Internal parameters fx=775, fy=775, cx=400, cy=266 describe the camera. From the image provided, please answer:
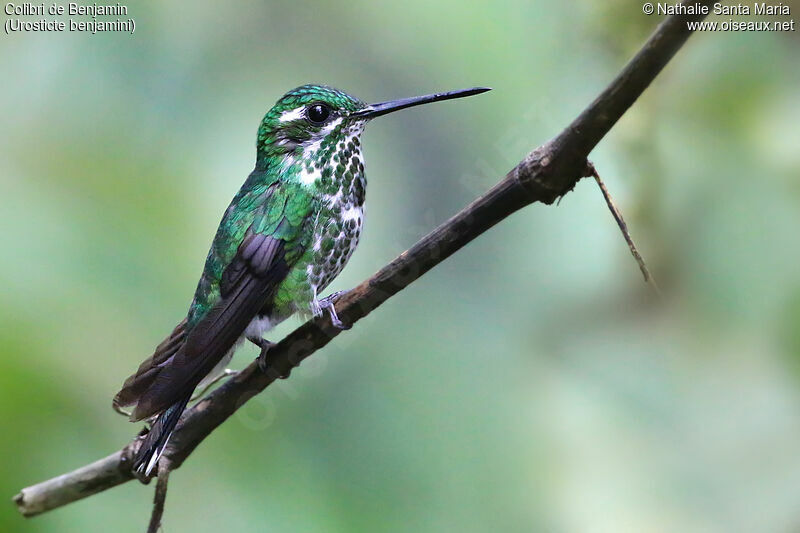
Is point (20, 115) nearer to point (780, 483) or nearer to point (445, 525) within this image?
point (445, 525)

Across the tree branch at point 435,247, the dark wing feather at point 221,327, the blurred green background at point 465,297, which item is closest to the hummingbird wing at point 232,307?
the dark wing feather at point 221,327

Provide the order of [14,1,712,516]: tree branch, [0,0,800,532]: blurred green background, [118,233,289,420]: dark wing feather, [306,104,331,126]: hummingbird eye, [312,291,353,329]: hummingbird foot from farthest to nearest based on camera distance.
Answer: [0,0,800,532]: blurred green background → [306,104,331,126]: hummingbird eye → [312,291,353,329]: hummingbird foot → [118,233,289,420]: dark wing feather → [14,1,712,516]: tree branch

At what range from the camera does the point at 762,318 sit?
74.8 inches

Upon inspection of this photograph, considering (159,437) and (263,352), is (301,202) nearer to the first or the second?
(263,352)

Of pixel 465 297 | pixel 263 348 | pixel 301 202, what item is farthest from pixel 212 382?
pixel 465 297

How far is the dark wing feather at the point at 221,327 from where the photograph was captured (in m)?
1.21

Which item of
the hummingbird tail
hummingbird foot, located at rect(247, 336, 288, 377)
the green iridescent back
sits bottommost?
the hummingbird tail

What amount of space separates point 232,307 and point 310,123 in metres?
0.42

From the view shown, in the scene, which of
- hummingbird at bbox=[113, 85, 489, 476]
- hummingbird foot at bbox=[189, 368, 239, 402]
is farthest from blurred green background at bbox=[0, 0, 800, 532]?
hummingbird at bbox=[113, 85, 489, 476]

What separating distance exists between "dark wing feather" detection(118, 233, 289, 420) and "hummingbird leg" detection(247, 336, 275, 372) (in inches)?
2.4

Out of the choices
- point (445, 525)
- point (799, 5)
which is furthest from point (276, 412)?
point (799, 5)

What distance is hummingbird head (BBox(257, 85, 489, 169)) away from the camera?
1519 mm

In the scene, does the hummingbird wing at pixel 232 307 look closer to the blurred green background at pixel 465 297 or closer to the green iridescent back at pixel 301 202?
the green iridescent back at pixel 301 202

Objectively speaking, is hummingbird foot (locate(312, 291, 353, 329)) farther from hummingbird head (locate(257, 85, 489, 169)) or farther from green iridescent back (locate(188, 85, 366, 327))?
hummingbird head (locate(257, 85, 489, 169))
